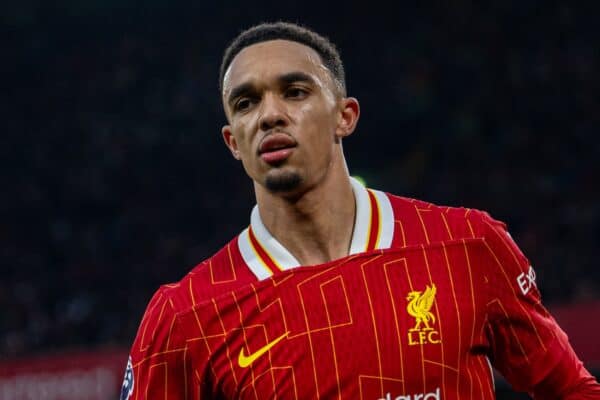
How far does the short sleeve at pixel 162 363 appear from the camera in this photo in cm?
235

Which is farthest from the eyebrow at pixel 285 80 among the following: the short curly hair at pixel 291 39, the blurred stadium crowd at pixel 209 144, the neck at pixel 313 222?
the blurred stadium crowd at pixel 209 144

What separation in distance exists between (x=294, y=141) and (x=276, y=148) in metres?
0.04

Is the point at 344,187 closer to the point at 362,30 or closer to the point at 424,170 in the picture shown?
the point at 424,170

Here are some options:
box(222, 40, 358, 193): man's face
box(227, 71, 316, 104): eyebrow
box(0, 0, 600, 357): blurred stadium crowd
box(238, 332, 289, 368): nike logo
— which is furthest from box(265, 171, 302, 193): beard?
box(0, 0, 600, 357): blurred stadium crowd

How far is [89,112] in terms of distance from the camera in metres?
12.5

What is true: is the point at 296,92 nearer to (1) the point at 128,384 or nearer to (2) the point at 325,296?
(2) the point at 325,296

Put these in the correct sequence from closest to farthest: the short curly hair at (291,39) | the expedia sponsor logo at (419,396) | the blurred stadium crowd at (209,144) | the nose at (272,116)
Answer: the expedia sponsor logo at (419,396) → the nose at (272,116) → the short curly hair at (291,39) → the blurred stadium crowd at (209,144)

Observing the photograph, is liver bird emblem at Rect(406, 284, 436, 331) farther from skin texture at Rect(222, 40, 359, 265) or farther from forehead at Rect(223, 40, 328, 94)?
forehead at Rect(223, 40, 328, 94)

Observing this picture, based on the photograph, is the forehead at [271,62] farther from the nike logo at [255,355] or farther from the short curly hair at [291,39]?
the nike logo at [255,355]

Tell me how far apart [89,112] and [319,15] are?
2.91 m

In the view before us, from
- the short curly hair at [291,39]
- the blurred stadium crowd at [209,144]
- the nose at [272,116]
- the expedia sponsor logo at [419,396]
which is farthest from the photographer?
the blurred stadium crowd at [209,144]

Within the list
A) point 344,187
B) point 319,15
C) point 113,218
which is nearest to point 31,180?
point 113,218

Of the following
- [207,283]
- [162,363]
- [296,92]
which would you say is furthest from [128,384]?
[296,92]

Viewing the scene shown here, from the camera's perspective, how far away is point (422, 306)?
235cm
